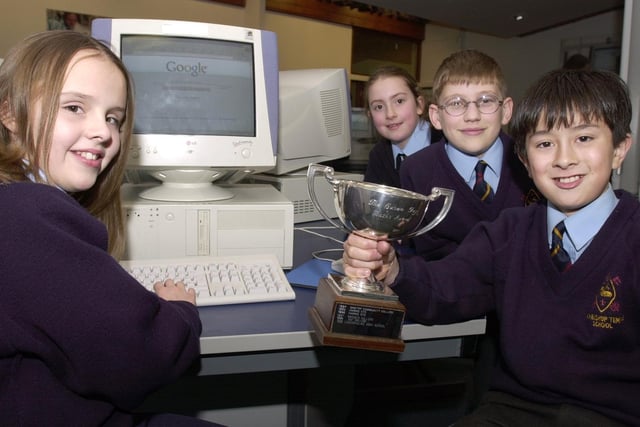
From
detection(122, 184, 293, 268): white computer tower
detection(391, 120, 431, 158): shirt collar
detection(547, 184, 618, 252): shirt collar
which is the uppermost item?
detection(391, 120, 431, 158): shirt collar

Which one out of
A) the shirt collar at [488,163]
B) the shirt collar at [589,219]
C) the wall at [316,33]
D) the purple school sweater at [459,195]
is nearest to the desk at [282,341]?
the shirt collar at [589,219]

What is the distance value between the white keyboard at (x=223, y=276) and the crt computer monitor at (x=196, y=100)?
0.70 feet

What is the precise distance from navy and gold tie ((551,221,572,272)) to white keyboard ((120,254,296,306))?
0.49 metres

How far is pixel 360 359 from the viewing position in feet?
3.08

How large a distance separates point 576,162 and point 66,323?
0.86 m

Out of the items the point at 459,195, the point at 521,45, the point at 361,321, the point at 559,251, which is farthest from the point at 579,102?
the point at 521,45

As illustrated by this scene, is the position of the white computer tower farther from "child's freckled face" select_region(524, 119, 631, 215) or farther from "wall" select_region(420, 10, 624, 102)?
"wall" select_region(420, 10, 624, 102)

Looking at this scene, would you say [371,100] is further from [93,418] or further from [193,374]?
[93,418]

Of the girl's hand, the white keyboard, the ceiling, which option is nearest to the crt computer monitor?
the white keyboard

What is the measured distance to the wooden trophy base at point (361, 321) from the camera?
0.81m

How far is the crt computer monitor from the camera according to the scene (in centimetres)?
125

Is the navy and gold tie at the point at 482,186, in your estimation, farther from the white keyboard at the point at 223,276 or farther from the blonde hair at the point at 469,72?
the white keyboard at the point at 223,276

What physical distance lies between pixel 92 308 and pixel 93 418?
18cm

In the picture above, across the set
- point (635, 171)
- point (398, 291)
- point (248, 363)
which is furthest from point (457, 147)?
point (635, 171)
